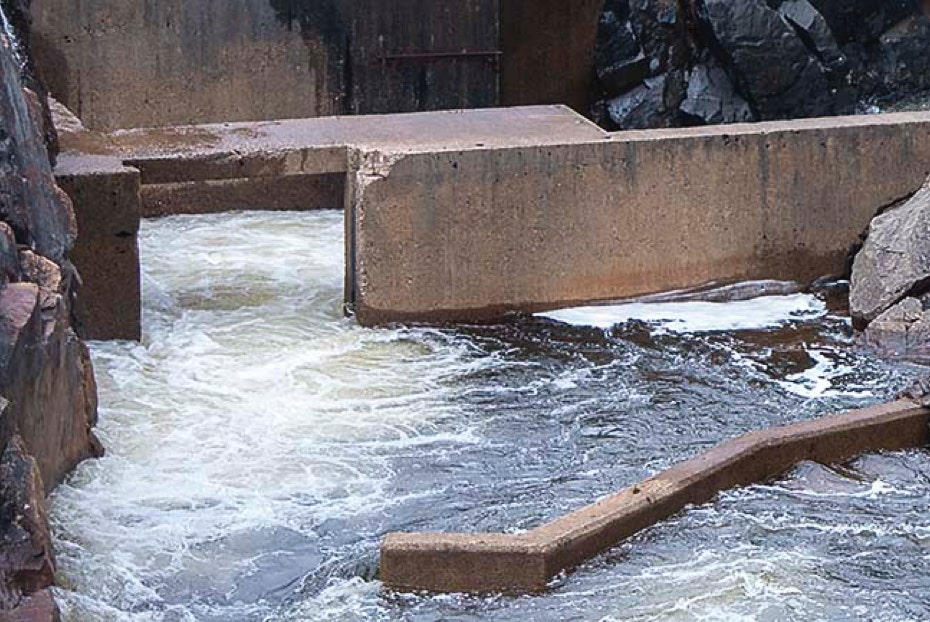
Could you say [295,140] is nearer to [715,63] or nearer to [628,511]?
[628,511]

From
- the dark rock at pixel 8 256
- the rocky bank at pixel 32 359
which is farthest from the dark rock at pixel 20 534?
the dark rock at pixel 8 256

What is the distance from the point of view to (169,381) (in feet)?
31.3

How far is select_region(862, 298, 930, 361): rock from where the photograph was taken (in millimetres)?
9969

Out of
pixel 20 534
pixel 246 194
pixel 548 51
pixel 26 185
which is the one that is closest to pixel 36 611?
pixel 20 534

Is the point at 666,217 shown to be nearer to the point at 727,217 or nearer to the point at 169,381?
the point at 727,217

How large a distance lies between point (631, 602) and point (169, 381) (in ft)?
11.3

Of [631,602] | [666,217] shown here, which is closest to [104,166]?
[666,217]

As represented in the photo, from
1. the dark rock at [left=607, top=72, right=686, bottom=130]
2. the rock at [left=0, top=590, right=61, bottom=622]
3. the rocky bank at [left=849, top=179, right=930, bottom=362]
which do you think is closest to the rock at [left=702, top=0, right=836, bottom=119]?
the dark rock at [left=607, top=72, right=686, bottom=130]

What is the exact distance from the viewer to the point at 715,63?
1515 cm

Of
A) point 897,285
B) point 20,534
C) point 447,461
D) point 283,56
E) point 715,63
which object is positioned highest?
point 283,56

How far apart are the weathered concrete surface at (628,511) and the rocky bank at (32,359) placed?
1471 mm

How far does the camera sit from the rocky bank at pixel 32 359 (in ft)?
20.4

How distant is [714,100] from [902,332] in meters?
5.34

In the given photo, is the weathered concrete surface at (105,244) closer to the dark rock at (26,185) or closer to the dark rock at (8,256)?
the dark rock at (26,185)
